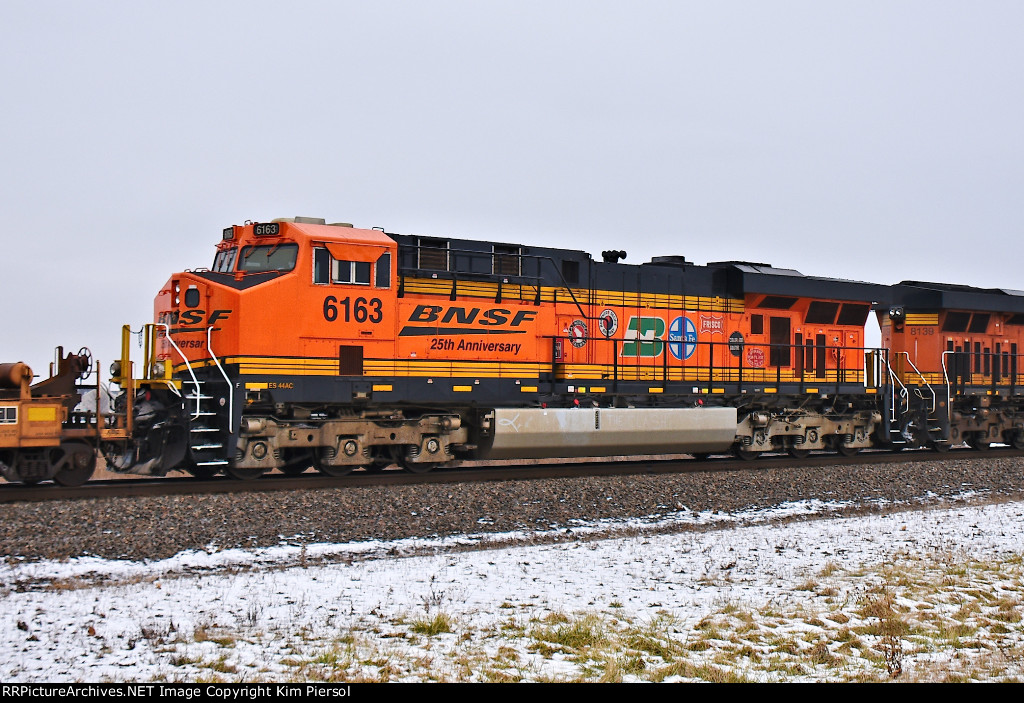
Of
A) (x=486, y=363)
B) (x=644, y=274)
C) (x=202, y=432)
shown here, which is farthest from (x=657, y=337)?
(x=202, y=432)

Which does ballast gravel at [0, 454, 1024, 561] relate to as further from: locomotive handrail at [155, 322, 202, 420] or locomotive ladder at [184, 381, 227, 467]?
locomotive handrail at [155, 322, 202, 420]

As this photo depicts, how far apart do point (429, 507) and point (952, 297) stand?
14.4 m

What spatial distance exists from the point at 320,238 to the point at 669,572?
22.6 feet

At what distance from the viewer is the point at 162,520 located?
957cm

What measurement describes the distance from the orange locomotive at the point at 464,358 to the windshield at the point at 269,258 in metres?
0.03

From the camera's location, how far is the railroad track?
1099 centimetres

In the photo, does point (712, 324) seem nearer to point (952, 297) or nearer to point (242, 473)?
point (952, 297)

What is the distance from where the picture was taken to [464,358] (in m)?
14.3

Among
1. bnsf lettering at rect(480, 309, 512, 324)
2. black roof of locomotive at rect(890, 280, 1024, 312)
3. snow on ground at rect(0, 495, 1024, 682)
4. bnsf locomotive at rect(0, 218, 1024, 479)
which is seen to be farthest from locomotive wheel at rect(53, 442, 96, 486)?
black roof of locomotive at rect(890, 280, 1024, 312)

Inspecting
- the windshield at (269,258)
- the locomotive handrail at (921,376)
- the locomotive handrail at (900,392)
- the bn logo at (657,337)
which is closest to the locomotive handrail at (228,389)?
the windshield at (269,258)

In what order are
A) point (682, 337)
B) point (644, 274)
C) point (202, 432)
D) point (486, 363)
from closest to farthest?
point (202, 432)
point (486, 363)
point (644, 274)
point (682, 337)

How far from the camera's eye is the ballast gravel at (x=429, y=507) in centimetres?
900

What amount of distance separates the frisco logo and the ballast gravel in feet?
10.6

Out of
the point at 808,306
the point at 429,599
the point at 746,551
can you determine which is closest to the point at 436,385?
the point at 746,551
